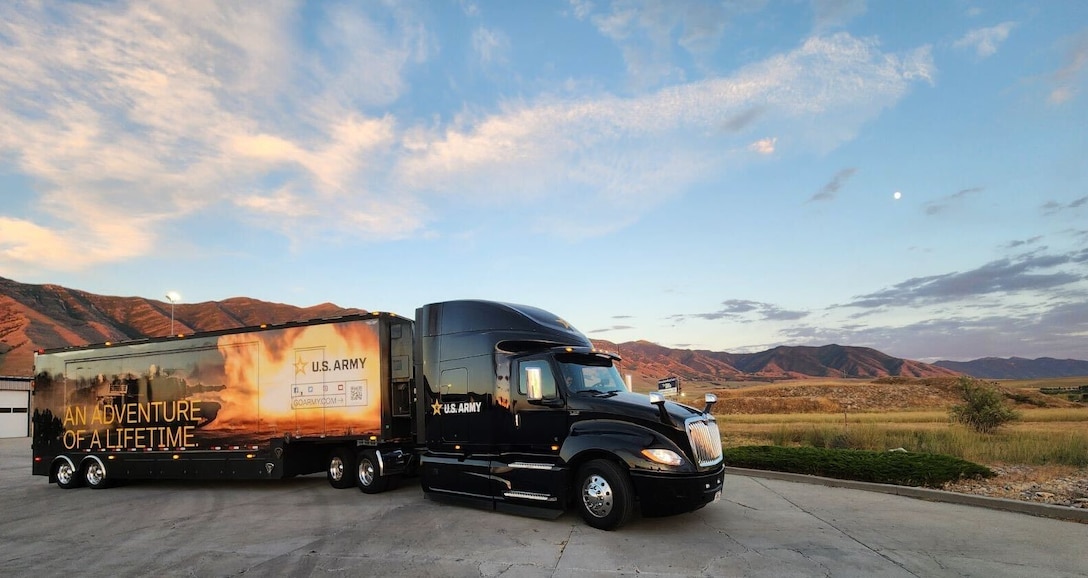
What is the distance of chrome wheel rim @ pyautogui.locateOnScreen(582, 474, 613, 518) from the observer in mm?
8102

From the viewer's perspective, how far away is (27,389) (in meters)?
47.3

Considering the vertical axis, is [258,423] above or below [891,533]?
above

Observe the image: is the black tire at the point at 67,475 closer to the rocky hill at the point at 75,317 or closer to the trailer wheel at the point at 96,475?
the trailer wheel at the point at 96,475

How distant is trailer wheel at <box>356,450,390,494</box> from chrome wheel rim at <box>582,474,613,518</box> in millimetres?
4945

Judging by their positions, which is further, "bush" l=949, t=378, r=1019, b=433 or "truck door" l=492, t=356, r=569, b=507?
"bush" l=949, t=378, r=1019, b=433

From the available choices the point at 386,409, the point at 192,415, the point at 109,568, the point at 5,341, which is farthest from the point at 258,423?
the point at 5,341

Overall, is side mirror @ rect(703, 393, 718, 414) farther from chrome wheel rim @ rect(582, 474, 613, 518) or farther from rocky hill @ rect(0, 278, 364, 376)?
rocky hill @ rect(0, 278, 364, 376)

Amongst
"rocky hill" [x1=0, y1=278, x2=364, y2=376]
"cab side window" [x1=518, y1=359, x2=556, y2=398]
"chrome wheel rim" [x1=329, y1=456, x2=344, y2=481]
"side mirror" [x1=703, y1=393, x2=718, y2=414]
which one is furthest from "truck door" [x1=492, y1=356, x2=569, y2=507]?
"rocky hill" [x1=0, y1=278, x2=364, y2=376]

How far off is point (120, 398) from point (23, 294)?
15227cm

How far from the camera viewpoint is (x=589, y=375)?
928 cm

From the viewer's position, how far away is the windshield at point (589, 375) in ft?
29.5

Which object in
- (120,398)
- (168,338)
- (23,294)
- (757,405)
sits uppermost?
(23,294)

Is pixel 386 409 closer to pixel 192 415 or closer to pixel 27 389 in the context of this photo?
pixel 192 415

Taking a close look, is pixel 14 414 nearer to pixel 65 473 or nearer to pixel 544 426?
pixel 65 473
